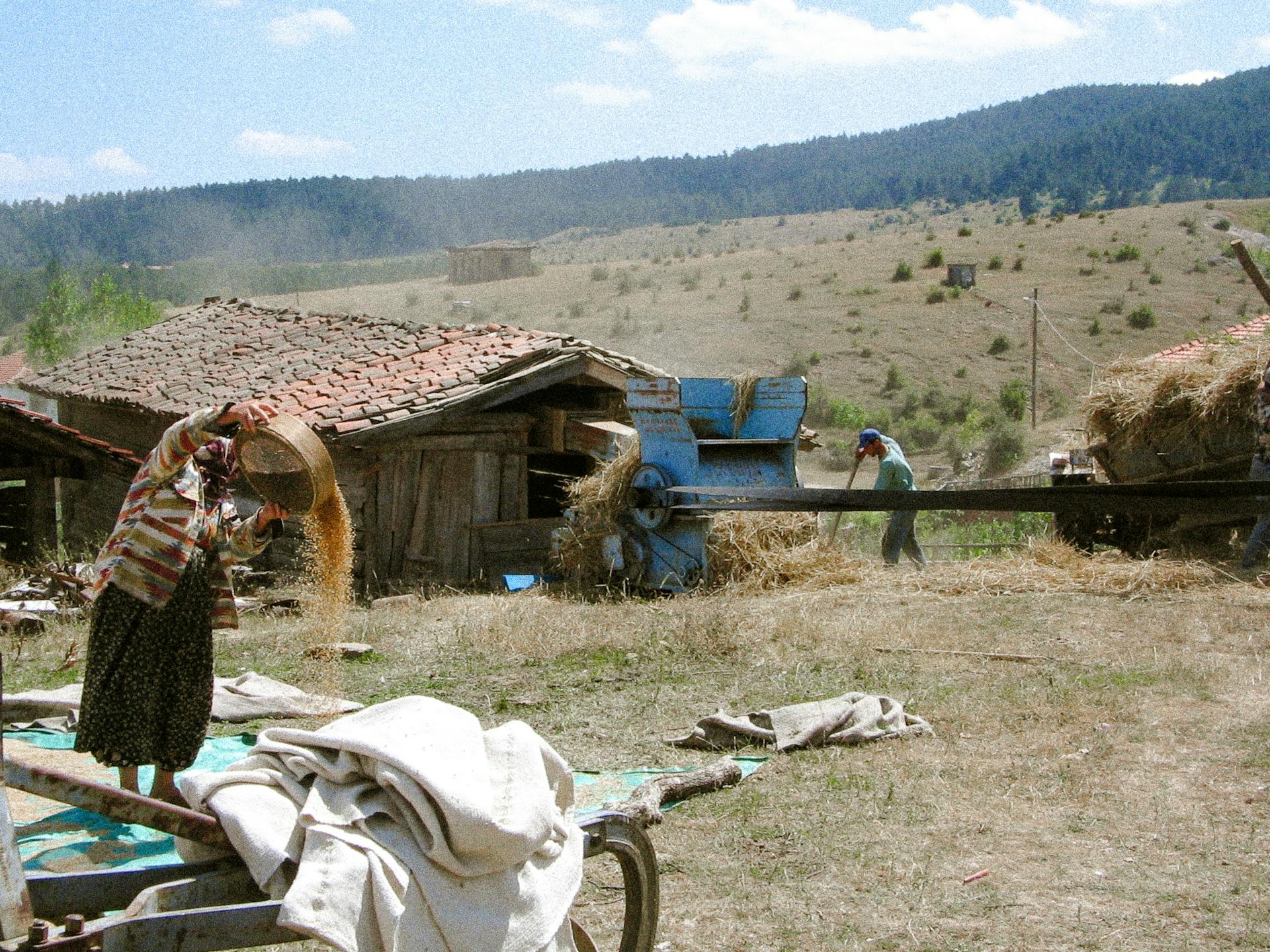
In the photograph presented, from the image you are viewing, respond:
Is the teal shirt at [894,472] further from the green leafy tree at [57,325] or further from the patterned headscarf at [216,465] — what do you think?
the green leafy tree at [57,325]

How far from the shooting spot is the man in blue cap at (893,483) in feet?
39.0

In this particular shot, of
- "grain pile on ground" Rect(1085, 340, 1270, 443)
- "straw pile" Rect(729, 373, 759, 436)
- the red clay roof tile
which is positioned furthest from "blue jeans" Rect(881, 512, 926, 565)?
the red clay roof tile

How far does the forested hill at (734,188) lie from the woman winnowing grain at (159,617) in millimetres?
95760

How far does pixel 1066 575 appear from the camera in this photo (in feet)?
34.6

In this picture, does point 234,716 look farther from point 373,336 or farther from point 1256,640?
point 373,336

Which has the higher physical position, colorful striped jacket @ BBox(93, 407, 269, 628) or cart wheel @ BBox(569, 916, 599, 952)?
colorful striped jacket @ BBox(93, 407, 269, 628)

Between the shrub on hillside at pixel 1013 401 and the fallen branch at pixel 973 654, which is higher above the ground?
the fallen branch at pixel 973 654

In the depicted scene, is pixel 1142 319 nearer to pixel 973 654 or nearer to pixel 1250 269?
pixel 1250 269

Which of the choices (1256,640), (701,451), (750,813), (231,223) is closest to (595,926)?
(750,813)

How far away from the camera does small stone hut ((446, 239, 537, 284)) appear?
3022 inches

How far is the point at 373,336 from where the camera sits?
58.7 ft

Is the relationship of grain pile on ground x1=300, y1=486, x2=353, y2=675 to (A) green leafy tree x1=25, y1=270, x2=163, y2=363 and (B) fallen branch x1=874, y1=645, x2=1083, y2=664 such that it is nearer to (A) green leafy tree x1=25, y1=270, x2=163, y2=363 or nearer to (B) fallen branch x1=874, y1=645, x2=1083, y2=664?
(B) fallen branch x1=874, y1=645, x2=1083, y2=664

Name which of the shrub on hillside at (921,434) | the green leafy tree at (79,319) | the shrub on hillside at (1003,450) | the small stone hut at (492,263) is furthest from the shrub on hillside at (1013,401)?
the small stone hut at (492,263)

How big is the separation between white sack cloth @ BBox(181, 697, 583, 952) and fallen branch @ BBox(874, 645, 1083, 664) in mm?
5707
